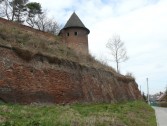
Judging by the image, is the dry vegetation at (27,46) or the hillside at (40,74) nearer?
the hillside at (40,74)

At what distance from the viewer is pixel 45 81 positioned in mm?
19375

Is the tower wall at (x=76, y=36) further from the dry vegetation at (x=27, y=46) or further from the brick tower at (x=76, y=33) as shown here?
the dry vegetation at (x=27, y=46)

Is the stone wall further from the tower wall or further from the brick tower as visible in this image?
the brick tower

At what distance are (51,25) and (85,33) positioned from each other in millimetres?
16571

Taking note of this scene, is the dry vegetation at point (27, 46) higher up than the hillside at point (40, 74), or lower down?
higher up

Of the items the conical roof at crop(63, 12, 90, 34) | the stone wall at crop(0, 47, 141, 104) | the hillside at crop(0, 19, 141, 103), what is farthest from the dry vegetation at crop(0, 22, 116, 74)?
the conical roof at crop(63, 12, 90, 34)

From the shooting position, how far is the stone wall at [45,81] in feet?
54.7

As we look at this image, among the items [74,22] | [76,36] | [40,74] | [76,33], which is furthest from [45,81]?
[74,22]

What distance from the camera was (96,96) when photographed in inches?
1059

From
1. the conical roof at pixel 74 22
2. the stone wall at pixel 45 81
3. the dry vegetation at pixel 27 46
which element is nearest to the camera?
the stone wall at pixel 45 81

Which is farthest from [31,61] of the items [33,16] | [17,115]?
[33,16]

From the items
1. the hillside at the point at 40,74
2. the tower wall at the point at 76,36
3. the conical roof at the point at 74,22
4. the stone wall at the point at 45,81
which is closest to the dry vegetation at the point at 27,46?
the hillside at the point at 40,74

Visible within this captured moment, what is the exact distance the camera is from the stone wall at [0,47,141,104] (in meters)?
16.7

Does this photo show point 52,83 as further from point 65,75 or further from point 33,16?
point 33,16
